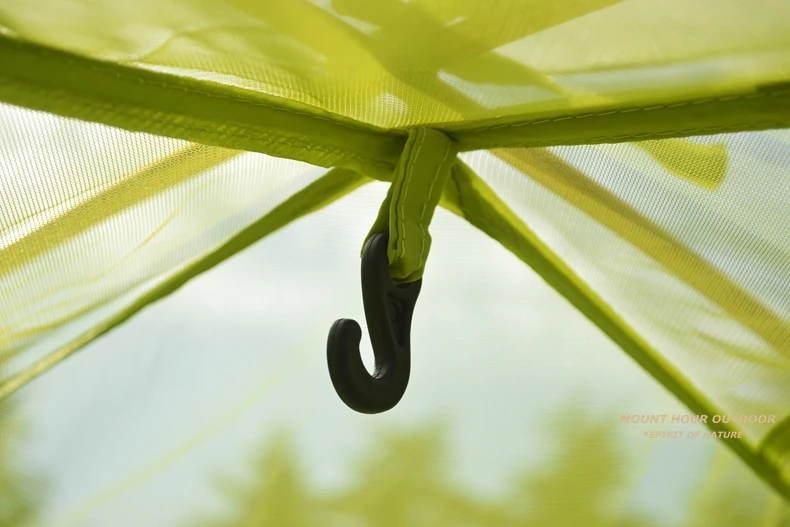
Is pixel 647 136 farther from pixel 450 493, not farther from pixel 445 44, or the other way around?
pixel 450 493

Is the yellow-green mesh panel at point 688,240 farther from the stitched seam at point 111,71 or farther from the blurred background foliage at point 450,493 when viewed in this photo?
the stitched seam at point 111,71

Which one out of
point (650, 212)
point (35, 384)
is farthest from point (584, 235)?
point (35, 384)

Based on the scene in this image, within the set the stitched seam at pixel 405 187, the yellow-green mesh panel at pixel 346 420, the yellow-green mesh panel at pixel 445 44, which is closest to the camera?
the yellow-green mesh panel at pixel 445 44

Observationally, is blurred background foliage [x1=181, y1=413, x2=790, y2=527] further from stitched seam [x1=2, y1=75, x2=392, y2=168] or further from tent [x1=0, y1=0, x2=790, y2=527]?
stitched seam [x1=2, y1=75, x2=392, y2=168]

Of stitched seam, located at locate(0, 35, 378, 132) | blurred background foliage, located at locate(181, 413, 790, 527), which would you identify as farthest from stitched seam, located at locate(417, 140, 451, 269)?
blurred background foliage, located at locate(181, 413, 790, 527)

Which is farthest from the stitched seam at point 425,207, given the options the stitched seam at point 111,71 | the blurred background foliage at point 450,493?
the blurred background foliage at point 450,493

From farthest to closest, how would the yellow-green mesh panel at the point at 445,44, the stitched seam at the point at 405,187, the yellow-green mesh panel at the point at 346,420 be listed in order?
1. the yellow-green mesh panel at the point at 346,420
2. the stitched seam at the point at 405,187
3. the yellow-green mesh panel at the point at 445,44

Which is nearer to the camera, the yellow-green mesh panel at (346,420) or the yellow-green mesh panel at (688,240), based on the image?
the yellow-green mesh panel at (688,240)
